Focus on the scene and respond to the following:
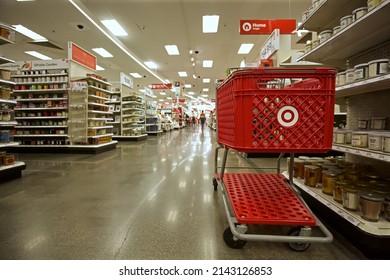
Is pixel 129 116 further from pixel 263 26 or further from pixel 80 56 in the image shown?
pixel 263 26

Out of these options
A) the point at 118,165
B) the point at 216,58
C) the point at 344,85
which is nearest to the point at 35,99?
the point at 118,165

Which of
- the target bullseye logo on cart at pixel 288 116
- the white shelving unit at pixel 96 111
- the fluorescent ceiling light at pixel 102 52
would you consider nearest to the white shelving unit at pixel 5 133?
the white shelving unit at pixel 96 111

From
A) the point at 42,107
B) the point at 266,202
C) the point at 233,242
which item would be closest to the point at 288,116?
the point at 266,202

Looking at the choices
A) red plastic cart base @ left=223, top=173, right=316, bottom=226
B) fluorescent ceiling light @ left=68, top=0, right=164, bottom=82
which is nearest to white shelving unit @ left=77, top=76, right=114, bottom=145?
fluorescent ceiling light @ left=68, top=0, right=164, bottom=82

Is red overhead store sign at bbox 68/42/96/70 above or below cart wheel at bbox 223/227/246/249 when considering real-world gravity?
above

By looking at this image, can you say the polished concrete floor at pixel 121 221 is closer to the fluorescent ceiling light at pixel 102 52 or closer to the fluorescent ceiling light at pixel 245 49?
the fluorescent ceiling light at pixel 102 52

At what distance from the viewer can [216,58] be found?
1163 cm

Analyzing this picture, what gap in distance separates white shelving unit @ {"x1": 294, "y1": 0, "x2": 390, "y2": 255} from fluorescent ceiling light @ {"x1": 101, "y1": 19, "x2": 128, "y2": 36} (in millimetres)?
7083

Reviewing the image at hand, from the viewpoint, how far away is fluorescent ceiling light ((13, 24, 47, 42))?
7391 millimetres

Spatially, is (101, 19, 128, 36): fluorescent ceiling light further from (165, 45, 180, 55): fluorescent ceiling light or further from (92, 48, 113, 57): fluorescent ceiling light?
(165, 45, 180, 55): fluorescent ceiling light

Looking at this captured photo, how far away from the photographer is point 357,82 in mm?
1532

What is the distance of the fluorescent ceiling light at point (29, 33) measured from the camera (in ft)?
24.2
